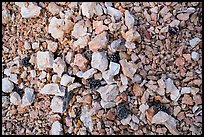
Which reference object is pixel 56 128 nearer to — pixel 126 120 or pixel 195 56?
pixel 126 120

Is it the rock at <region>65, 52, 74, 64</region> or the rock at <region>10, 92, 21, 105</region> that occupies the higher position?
the rock at <region>65, 52, 74, 64</region>

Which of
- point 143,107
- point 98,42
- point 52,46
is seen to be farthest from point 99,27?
point 143,107

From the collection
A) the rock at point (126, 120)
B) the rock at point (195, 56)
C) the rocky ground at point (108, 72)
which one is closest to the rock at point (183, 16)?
the rocky ground at point (108, 72)

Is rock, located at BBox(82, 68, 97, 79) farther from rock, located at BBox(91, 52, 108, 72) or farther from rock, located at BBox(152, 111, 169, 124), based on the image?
rock, located at BBox(152, 111, 169, 124)

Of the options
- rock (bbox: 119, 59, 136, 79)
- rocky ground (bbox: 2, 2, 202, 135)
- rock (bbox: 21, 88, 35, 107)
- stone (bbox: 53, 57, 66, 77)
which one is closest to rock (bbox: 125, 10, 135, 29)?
rocky ground (bbox: 2, 2, 202, 135)

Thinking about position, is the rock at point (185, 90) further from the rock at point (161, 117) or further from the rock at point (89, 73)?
the rock at point (89, 73)

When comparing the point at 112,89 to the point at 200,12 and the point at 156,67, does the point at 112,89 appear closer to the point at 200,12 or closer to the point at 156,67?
the point at 156,67
